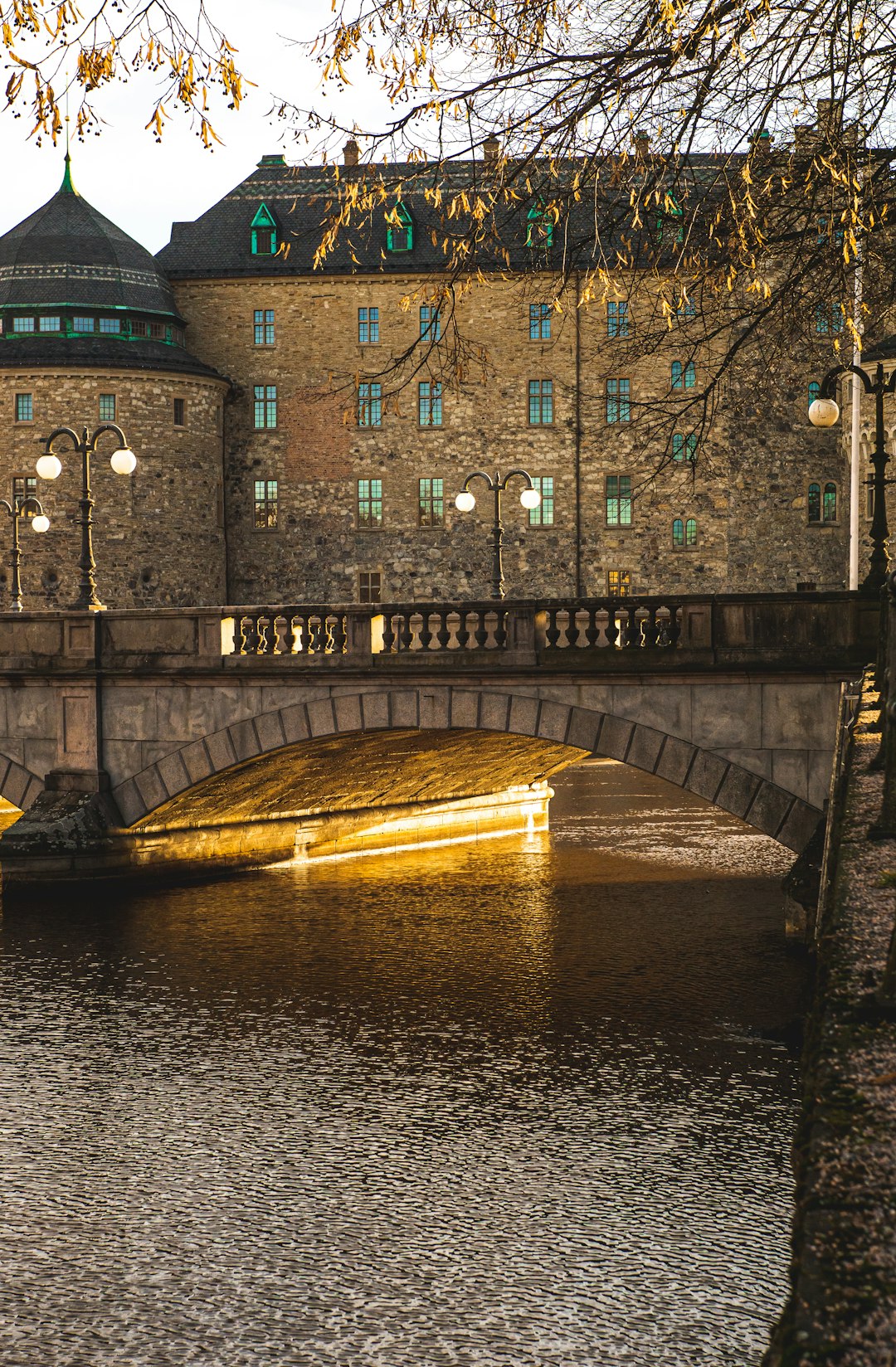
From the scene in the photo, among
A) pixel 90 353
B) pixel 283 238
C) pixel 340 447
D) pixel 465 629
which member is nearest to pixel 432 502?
pixel 340 447

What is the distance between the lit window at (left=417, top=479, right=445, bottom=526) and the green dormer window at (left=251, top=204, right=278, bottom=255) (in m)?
9.88

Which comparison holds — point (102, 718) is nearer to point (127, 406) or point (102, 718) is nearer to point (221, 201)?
point (127, 406)

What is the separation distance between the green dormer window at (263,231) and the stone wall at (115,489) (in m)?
6.03

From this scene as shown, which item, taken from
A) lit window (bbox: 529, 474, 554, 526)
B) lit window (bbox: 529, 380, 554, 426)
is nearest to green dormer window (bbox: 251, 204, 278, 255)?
lit window (bbox: 529, 380, 554, 426)

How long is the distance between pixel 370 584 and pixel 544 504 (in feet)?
21.4

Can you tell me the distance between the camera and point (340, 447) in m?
51.1

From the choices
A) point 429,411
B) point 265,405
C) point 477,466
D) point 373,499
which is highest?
point 265,405

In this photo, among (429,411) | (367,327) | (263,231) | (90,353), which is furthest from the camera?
(263,231)

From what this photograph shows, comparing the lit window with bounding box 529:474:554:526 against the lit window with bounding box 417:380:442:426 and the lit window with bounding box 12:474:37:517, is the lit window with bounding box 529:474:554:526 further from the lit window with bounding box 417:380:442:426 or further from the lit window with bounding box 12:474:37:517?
the lit window with bounding box 12:474:37:517

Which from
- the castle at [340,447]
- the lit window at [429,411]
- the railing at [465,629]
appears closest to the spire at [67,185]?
the castle at [340,447]

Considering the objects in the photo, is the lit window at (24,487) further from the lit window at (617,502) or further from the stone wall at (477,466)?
the lit window at (617,502)

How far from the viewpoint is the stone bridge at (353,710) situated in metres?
18.2

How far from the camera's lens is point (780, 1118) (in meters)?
12.0

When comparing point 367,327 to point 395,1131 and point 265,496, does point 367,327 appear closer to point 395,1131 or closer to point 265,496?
point 265,496
